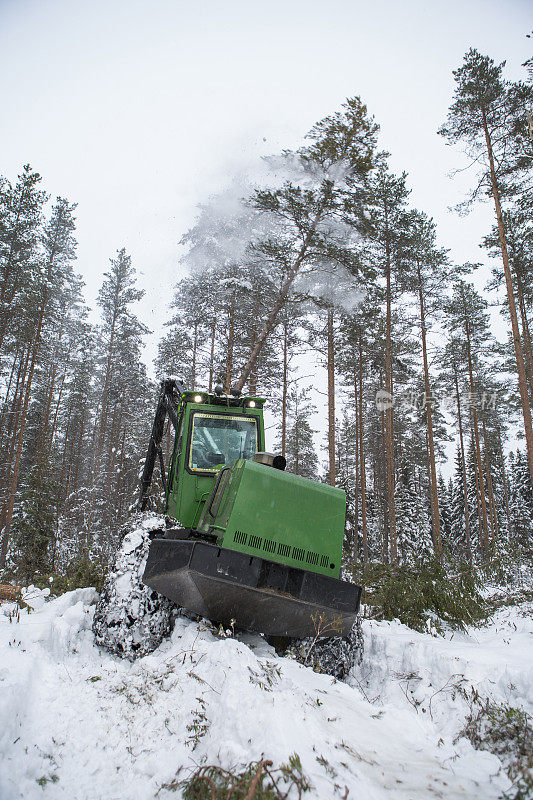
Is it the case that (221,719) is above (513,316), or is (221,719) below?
below

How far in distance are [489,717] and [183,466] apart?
4578mm

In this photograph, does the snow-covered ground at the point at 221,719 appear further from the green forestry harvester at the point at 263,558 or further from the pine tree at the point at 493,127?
the pine tree at the point at 493,127

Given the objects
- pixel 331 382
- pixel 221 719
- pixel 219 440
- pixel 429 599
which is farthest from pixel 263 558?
pixel 331 382

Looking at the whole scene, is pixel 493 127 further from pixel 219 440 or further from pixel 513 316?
pixel 219 440

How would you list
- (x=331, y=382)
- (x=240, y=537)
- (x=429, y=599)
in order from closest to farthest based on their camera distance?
(x=240, y=537) → (x=429, y=599) → (x=331, y=382)

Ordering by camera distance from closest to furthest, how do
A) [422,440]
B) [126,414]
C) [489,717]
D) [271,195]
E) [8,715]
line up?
[8,715], [489,717], [271,195], [126,414], [422,440]

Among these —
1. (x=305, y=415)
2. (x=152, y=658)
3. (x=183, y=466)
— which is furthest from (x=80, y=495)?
(x=152, y=658)

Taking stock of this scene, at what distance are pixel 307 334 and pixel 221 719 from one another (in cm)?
1781

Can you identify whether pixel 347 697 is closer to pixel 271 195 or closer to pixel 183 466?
pixel 183 466

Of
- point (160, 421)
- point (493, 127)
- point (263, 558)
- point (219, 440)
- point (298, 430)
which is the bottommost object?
point (263, 558)

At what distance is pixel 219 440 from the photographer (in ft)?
22.0

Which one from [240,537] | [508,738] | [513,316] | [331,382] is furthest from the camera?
[331,382]

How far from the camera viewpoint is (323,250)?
45.8 feet

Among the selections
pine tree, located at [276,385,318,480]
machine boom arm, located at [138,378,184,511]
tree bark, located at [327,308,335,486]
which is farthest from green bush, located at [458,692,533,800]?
pine tree, located at [276,385,318,480]
